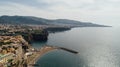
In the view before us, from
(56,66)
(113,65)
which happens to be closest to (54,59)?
(56,66)

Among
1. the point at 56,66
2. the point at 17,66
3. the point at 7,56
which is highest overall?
the point at 7,56

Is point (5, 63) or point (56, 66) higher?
point (5, 63)

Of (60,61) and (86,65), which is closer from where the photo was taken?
(86,65)

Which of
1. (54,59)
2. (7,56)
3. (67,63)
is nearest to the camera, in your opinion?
(7,56)

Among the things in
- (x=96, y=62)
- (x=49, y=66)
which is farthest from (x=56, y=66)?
(x=96, y=62)

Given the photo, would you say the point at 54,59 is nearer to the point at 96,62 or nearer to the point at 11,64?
the point at 96,62

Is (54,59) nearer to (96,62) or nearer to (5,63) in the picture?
(96,62)

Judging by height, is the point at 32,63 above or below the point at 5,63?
below

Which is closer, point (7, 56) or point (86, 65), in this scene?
point (7, 56)

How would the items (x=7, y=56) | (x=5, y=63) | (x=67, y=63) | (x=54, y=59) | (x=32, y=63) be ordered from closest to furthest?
(x=5, y=63) → (x=7, y=56) → (x=32, y=63) → (x=67, y=63) → (x=54, y=59)
